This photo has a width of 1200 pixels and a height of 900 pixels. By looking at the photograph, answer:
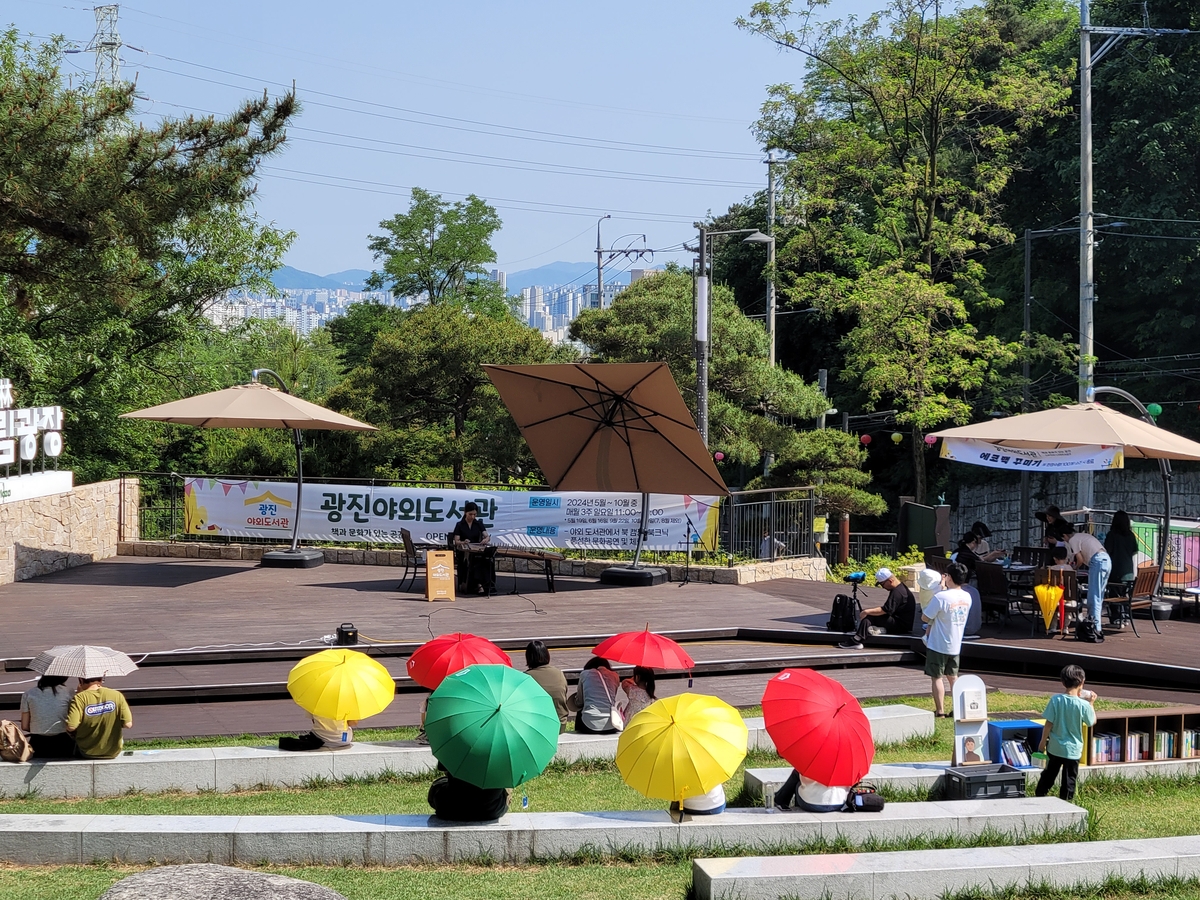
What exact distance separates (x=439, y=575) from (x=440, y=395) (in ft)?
45.3

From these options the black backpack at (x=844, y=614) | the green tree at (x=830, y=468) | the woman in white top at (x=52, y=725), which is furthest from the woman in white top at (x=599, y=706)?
the green tree at (x=830, y=468)

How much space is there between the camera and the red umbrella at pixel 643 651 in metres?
10.7

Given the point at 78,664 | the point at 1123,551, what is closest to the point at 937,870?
the point at 78,664

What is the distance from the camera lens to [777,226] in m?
50.5

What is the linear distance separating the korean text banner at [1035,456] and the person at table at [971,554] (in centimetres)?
151

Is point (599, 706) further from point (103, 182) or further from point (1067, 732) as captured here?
point (103, 182)

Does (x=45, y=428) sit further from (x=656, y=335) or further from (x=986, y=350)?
(x=986, y=350)

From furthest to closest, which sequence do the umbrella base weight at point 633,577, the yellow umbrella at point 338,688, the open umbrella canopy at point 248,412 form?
1. the open umbrella canopy at point 248,412
2. the umbrella base weight at point 633,577
3. the yellow umbrella at point 338,688

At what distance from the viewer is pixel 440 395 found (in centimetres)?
3081

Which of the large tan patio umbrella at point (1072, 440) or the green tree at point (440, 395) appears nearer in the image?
the large tan patio umbrella at point (1072, 440)

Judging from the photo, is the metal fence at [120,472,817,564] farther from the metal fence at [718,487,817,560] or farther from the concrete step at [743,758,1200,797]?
the concrete step at [743,758,1200,797]

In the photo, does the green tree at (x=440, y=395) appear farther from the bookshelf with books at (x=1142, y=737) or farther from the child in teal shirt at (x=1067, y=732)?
the child in teal shirt at (x=1067, y=732)

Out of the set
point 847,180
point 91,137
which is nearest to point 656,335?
point 847,180

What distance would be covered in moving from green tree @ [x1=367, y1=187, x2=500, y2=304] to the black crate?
59.0m
